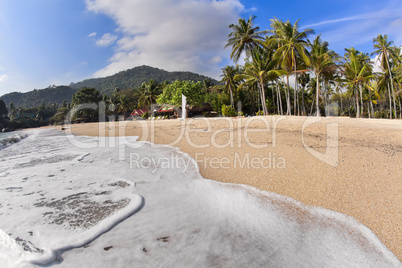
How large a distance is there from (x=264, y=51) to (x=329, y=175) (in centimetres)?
2398

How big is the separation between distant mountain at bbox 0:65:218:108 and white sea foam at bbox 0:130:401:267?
125 meters

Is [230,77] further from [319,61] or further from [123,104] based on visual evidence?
[123,104]

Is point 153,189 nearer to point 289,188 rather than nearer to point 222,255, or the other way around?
point 222,255

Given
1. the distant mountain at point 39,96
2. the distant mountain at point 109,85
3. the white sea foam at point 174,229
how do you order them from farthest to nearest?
the distant mountain at point 39,96 → the distant mountain at point 109,85 → the white sea foam at point 174,229

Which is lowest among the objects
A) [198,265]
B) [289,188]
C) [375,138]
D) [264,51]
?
[198,265]

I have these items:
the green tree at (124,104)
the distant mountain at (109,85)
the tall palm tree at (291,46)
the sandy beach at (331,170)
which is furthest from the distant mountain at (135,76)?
the sandy beach at (331,170)

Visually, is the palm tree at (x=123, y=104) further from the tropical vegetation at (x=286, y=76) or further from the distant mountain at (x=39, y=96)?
the distant mountain at (x=39, y=96)

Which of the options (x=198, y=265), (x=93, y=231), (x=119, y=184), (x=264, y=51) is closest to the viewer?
(x=198, y=265)

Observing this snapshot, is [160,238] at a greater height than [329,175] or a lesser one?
lesser

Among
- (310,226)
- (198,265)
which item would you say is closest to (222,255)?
(198,265)

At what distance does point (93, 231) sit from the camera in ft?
8.37

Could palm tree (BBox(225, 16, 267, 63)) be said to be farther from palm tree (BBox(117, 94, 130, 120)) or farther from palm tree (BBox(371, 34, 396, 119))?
palm tree (BBox(117, 94, 130, 120))

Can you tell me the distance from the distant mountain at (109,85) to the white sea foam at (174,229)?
12477cm

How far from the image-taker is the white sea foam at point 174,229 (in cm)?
202
